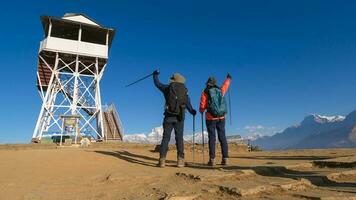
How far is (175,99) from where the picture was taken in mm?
7746

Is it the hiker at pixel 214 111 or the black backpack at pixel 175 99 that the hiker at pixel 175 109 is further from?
the hiker at pixel 214 111

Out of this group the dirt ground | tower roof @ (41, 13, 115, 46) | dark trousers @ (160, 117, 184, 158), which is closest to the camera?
the dirt ground

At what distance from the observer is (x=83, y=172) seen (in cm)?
643

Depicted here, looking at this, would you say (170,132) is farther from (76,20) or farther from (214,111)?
(76,20)

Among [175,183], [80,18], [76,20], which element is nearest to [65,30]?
[76,20]

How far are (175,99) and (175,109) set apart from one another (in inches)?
9.1

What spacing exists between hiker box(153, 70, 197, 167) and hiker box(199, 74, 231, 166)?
Answer: 0.59m

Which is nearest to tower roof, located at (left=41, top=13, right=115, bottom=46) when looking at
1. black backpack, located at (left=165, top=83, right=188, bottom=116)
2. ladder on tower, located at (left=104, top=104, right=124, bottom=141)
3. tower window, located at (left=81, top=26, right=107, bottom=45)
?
tower window, located at (left=81, top=26, right=107, bottom=45)

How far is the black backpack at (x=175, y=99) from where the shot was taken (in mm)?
7719

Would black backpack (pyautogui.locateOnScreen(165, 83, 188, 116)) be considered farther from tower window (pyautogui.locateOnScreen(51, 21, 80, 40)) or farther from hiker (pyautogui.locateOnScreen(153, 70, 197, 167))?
tower window (pyautogui.locateOnScreen(51, 21, 80, 40))

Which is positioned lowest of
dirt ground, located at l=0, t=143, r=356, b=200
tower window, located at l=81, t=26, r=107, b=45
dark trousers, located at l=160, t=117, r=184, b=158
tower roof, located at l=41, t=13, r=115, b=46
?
dirt ground, located at l=0, t=143, r=356, b=200

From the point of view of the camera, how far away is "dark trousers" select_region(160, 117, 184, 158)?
764 centimetres

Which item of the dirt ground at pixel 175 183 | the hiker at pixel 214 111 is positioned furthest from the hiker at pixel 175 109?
the dirt ground at pixel 175 183

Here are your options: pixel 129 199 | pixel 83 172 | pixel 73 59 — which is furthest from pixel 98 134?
pixel 129 199
